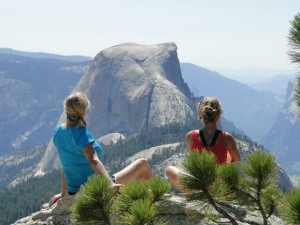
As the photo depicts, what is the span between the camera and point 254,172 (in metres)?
4.67

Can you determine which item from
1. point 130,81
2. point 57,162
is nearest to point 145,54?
point 130,81

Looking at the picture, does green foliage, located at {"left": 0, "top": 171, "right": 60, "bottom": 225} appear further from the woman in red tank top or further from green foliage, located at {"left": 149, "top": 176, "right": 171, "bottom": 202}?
green foliage, located at {"left": 149, "top": 176, "right": 171, "bottom": 202}

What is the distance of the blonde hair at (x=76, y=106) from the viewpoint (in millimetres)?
7121

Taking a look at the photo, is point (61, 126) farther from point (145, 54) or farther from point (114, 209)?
point (145, 54)

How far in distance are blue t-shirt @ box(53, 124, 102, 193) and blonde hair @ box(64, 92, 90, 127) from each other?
14 centimetres

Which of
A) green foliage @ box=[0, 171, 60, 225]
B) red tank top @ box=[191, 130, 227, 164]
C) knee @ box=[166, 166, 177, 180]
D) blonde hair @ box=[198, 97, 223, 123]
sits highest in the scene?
blonde hair @ box=[198, 97, 223, 123]

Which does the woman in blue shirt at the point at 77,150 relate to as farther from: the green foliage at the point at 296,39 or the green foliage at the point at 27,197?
the green foliage at the point at 27,197

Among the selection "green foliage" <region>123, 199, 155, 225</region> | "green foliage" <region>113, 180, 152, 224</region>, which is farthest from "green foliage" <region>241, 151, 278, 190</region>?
"green foliage" <region>123, 199, 155, 225</region>

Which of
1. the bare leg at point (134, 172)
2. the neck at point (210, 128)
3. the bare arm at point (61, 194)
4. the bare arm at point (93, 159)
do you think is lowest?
the bare arm at point (61, 194)

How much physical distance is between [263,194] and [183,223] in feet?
6.63

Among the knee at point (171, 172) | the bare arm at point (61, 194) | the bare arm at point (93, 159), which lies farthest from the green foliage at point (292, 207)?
the bare arm at point (61, 194)

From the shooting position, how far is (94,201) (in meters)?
4.32

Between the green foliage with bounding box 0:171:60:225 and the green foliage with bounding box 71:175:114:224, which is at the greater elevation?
the green foliage with bounding box 71:175:114:224

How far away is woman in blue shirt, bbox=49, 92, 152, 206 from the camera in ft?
23.4
